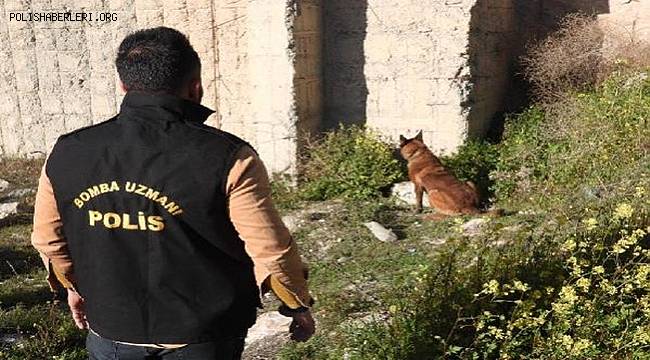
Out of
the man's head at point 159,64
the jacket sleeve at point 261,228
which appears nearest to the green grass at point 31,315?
the jacket sleeve at point 261,228

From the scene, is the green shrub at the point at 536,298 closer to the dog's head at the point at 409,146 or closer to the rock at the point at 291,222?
the dog's head at the point at 409,146

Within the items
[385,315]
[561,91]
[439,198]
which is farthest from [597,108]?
[385,315]

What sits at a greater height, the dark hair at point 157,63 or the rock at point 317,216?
the dark hair at point 157,63

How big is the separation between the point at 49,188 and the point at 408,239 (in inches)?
152

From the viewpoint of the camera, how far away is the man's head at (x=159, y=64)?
1945mm

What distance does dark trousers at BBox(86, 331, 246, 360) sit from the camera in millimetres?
2062

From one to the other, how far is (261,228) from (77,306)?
86cm

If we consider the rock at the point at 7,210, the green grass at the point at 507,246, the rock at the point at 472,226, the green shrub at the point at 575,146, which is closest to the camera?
the green grass at the point at 507,246

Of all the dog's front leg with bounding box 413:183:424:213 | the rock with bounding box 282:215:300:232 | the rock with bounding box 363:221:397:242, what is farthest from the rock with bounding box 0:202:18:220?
the dog's front leg with bounding box 413:183:424:213

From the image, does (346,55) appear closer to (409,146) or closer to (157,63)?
(409,146)

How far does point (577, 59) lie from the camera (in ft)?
23.8

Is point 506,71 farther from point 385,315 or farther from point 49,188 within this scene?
point 49,188

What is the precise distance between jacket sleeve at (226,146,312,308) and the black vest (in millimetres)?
38

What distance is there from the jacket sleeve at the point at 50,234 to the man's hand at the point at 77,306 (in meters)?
0.07
